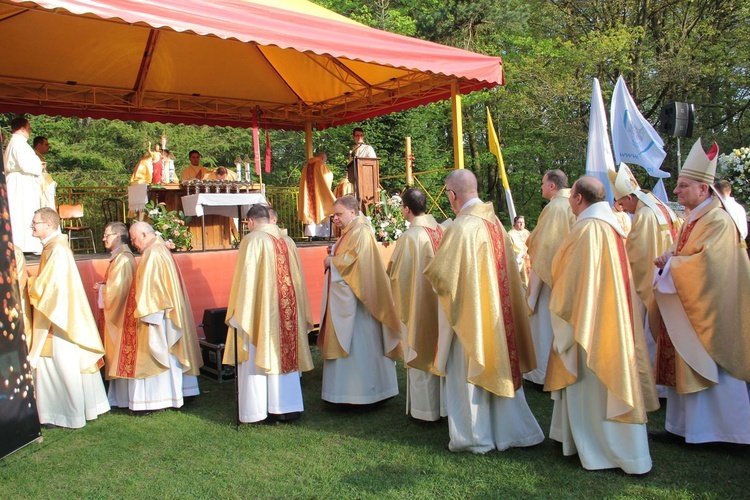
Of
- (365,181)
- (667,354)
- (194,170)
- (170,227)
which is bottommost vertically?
(667,354)

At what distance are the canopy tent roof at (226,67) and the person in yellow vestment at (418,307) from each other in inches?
114

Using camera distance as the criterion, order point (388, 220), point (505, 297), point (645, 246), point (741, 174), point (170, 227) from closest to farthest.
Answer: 1. point (505, 297)
2. point (645, 246)
3. point (170, 227)
4. point (741, 174)
5. point (388, 220)

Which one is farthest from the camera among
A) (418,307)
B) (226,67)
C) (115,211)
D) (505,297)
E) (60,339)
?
(115,211)

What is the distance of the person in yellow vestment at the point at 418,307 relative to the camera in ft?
17.3

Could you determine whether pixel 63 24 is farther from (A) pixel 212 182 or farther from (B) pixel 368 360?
(B) pixel 368 360

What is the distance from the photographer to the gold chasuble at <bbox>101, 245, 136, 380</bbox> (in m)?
6.29

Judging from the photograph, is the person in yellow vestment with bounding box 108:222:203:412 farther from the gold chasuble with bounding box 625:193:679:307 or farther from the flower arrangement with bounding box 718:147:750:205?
the flower arrangement with bounding box 718:147:750:205

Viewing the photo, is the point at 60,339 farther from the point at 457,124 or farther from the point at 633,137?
the point at 457,124

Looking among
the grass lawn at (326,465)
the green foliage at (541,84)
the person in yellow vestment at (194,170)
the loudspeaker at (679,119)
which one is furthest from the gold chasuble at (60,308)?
the green foliage at (541,84)

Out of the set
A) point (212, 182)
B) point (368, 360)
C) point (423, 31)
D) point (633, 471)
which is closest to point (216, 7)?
point (212, 182)

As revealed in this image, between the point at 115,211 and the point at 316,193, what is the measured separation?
4141 mm

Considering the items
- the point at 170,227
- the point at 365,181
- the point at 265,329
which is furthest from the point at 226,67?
A: the point at 265,329

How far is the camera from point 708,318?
4645 millimetres

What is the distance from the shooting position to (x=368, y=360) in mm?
6082
